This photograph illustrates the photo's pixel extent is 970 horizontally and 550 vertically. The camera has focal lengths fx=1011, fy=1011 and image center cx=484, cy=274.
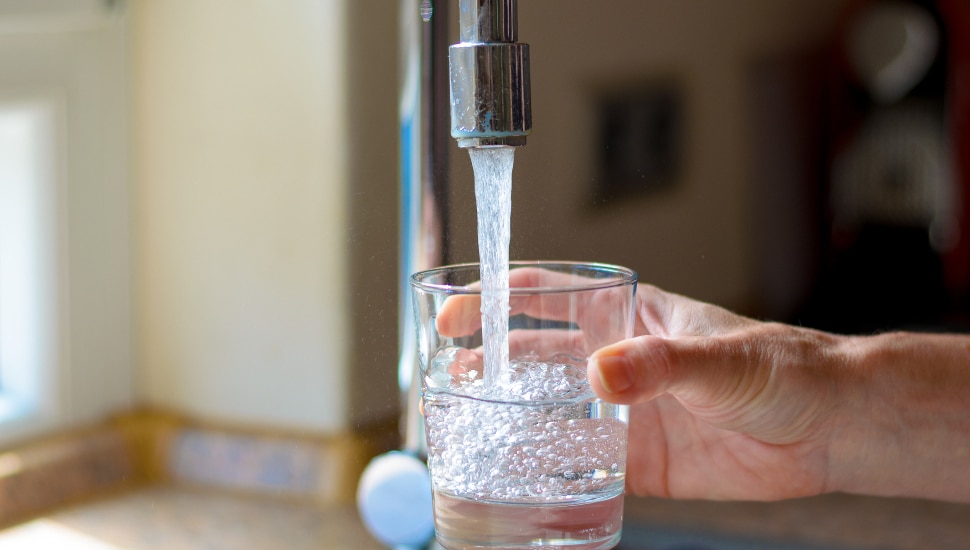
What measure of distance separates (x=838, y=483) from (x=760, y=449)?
1.7 inches

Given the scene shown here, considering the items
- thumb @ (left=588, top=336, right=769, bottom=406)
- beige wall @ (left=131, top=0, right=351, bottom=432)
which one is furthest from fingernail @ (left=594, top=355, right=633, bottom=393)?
beige wall @ (left=131, top=0, right=351, bottom=432)

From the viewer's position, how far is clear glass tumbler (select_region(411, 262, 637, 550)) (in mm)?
375

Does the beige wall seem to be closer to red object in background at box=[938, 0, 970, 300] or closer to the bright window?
the bright window

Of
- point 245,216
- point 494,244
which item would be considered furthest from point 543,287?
point 245,216

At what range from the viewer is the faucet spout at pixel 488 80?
374 millimetres

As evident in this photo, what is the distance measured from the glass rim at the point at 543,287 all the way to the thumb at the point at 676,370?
24mm

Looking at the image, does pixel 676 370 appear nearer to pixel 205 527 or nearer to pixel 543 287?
pixel 543 287

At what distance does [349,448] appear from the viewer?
446 millimetres

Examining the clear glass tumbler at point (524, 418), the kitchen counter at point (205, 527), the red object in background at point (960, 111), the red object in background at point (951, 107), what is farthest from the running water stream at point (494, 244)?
the red object in background at point (960, 111)

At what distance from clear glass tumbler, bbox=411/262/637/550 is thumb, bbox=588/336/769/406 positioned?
0.05 ft

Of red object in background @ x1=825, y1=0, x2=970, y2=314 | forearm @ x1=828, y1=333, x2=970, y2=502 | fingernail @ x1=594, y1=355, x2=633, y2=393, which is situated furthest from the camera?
red object in background @ x1=825, y1=0, x2=970, y2=314

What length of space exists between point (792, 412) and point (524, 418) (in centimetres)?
17

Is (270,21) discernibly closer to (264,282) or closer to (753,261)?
(264,282)

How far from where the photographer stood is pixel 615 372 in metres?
0.37
